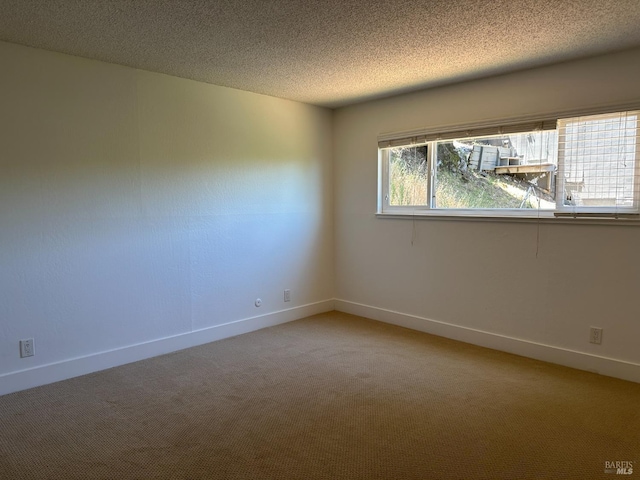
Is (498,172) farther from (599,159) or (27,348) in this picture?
(27,348)

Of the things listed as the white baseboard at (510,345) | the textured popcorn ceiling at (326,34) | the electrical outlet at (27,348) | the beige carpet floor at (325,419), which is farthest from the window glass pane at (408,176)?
the electrical outlet at (27,348)

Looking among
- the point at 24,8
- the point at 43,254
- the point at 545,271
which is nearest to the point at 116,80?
the point at 24,8

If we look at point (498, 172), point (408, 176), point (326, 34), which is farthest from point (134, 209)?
point (498, 172)

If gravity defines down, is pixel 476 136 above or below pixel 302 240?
above

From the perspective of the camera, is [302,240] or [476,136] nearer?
[476,136]

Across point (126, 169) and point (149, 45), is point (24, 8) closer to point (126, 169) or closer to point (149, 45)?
point (149, 45)

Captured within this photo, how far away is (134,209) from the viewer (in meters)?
3.41

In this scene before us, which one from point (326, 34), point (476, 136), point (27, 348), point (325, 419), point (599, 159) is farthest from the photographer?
point (476, 136)

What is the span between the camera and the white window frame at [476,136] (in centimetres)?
303

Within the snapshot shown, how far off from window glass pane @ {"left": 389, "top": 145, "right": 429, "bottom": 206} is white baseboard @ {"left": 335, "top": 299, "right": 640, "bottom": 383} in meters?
1.16

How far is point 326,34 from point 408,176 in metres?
2.00

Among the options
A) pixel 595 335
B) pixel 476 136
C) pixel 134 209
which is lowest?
pixel 595 335

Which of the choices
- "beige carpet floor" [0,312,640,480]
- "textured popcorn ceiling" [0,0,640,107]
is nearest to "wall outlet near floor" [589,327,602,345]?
"beige carpet floor" [0,312,640,480]

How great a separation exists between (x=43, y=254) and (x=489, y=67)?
11.6ft
